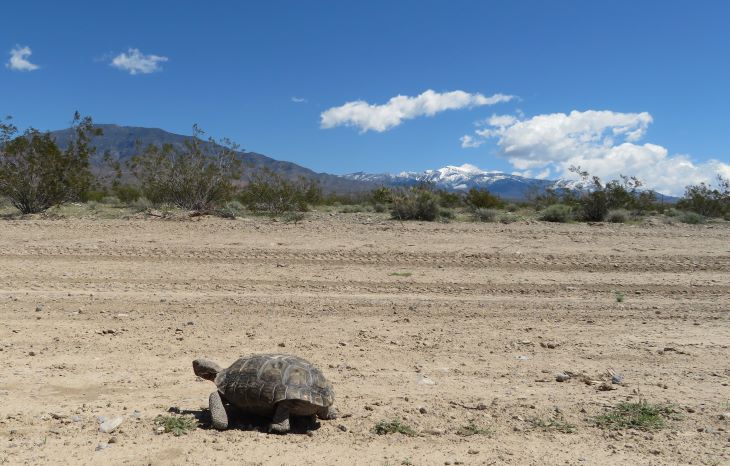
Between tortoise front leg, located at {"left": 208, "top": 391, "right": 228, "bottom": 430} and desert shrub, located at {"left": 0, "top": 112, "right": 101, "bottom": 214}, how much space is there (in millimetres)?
20446

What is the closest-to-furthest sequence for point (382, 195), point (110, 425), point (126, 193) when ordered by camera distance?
point (110, 425)
point (382, 195)
point (126, 193)

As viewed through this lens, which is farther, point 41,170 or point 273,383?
point 41,170

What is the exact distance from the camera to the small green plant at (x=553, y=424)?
525 cm

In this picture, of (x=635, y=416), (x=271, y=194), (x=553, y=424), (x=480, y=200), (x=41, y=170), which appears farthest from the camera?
(x=480, y=200)

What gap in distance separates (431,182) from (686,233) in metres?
13.9

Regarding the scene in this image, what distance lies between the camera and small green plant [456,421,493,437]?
5.16 metres

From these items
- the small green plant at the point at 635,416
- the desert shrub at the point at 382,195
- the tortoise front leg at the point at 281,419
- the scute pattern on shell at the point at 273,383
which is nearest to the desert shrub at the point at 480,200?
the desert shrub at the point at 382,195

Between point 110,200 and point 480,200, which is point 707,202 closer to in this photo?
point 480,200

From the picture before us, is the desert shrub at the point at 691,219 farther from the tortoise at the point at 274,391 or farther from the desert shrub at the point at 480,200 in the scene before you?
the tortoise at the point at 274,391

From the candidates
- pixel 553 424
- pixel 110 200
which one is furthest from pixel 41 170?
pixel 553 424

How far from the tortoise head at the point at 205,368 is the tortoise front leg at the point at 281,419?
805 mm

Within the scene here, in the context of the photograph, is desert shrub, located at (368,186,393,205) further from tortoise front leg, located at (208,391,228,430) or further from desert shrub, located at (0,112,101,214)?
tortoise front leg, located at (208,391,228,430)

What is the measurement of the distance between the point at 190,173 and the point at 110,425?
20278mm

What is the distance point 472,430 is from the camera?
17.1 feet
